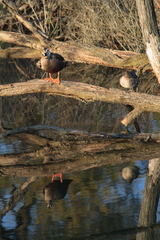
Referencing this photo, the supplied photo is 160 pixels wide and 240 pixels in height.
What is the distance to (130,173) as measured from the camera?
198 inches

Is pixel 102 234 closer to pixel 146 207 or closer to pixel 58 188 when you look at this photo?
pixel 146 207

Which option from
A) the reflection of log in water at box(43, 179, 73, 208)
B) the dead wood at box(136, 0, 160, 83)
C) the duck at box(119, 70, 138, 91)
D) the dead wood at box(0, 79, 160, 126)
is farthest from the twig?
the reflection of log in water at box(43, 179, 73, 208)

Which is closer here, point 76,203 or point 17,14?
point 76,203

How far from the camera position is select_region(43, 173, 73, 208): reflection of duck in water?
4339mm

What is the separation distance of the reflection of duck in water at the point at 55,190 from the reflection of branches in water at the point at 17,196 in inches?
10.5

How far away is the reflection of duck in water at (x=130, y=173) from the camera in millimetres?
4930

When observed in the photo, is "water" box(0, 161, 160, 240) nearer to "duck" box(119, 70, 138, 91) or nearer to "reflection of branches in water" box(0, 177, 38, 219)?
"reflection of branches in water" box(0, 177, 38, 219)

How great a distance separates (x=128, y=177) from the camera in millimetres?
4953

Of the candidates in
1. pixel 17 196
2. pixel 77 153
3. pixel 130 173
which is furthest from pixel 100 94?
pixel 17 196

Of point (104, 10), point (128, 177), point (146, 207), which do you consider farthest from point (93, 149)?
point (104, 10)

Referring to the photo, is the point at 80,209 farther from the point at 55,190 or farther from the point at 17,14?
the point at 17,14

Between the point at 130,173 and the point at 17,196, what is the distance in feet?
4.93

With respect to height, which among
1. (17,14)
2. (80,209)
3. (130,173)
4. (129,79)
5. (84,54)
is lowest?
(80,209)

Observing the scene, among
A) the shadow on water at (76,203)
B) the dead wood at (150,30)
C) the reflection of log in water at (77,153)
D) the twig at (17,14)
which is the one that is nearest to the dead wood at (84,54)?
the twig at (17,14)
